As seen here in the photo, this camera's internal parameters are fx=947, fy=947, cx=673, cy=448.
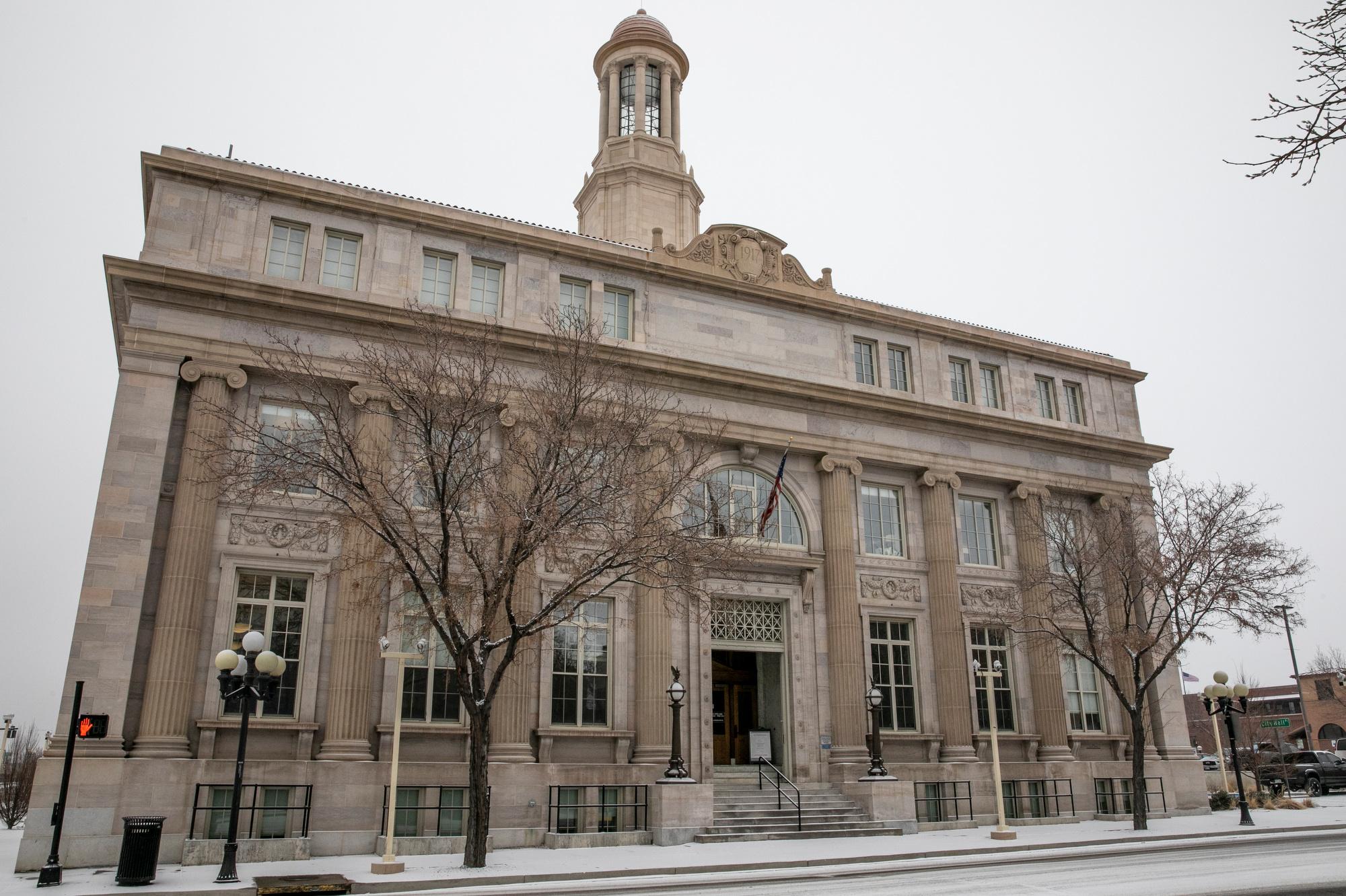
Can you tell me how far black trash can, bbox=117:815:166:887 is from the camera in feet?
50.7

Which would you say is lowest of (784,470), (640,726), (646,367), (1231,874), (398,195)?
(1231,874)

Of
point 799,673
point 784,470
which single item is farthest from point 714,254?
point 799,673

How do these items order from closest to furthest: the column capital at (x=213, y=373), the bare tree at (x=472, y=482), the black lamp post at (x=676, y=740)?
the bare tree at (x=472, y=482)
the black lamp post at (x=676, y=740)
the column capital at (x=213, y=373)

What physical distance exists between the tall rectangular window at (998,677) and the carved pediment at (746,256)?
12.2m

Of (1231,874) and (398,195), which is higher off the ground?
(398,195)

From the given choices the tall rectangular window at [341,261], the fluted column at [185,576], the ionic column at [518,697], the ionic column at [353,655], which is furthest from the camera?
the tall rectangular window at [341,261]

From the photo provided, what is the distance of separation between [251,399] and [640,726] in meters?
12.5

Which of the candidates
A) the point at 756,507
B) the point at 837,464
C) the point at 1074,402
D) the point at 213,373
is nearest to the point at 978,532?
the point at 837,464

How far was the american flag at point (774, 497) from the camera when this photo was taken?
24531 mm

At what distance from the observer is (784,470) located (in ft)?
92.4

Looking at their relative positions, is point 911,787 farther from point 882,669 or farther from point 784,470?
point 784,470

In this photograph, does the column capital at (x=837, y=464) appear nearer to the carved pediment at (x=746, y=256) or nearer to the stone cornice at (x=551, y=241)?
the stone cornice at (x=551, y=241)

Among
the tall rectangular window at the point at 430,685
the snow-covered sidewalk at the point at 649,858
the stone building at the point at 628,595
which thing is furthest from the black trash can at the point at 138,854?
the tall rectangular window at the point at 430,685

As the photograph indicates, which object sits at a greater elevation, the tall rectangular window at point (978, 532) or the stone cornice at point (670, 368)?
the stone cornice at point (670, 368)
